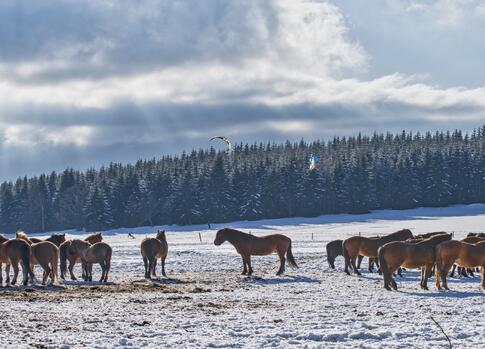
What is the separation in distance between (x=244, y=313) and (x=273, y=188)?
368ft

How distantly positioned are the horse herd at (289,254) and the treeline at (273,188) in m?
91.9

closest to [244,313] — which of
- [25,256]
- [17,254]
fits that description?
[25,256]

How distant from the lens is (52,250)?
1052 inches

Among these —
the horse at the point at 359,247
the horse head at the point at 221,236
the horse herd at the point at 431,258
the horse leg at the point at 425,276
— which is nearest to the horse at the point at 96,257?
the horse head at the point at 221,236

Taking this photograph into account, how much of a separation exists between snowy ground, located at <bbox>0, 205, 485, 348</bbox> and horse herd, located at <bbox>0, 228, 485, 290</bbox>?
80cm

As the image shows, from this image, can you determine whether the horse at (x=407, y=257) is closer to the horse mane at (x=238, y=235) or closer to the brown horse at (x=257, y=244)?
the brown horse at (x=257, y=244)

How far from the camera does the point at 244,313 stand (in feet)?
58.2

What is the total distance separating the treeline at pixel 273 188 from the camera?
5010 inches

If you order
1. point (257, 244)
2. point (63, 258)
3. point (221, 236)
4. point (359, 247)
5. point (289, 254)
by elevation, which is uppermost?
point (221, 236)

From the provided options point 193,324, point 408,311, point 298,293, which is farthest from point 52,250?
point 408,311

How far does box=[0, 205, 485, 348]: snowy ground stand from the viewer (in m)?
13.7

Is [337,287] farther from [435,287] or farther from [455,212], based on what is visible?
[455,212]

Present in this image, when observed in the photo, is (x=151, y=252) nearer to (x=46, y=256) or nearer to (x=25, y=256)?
(x=46, y=256)

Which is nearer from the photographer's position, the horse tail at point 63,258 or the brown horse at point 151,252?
the brown horse at point 151,252
